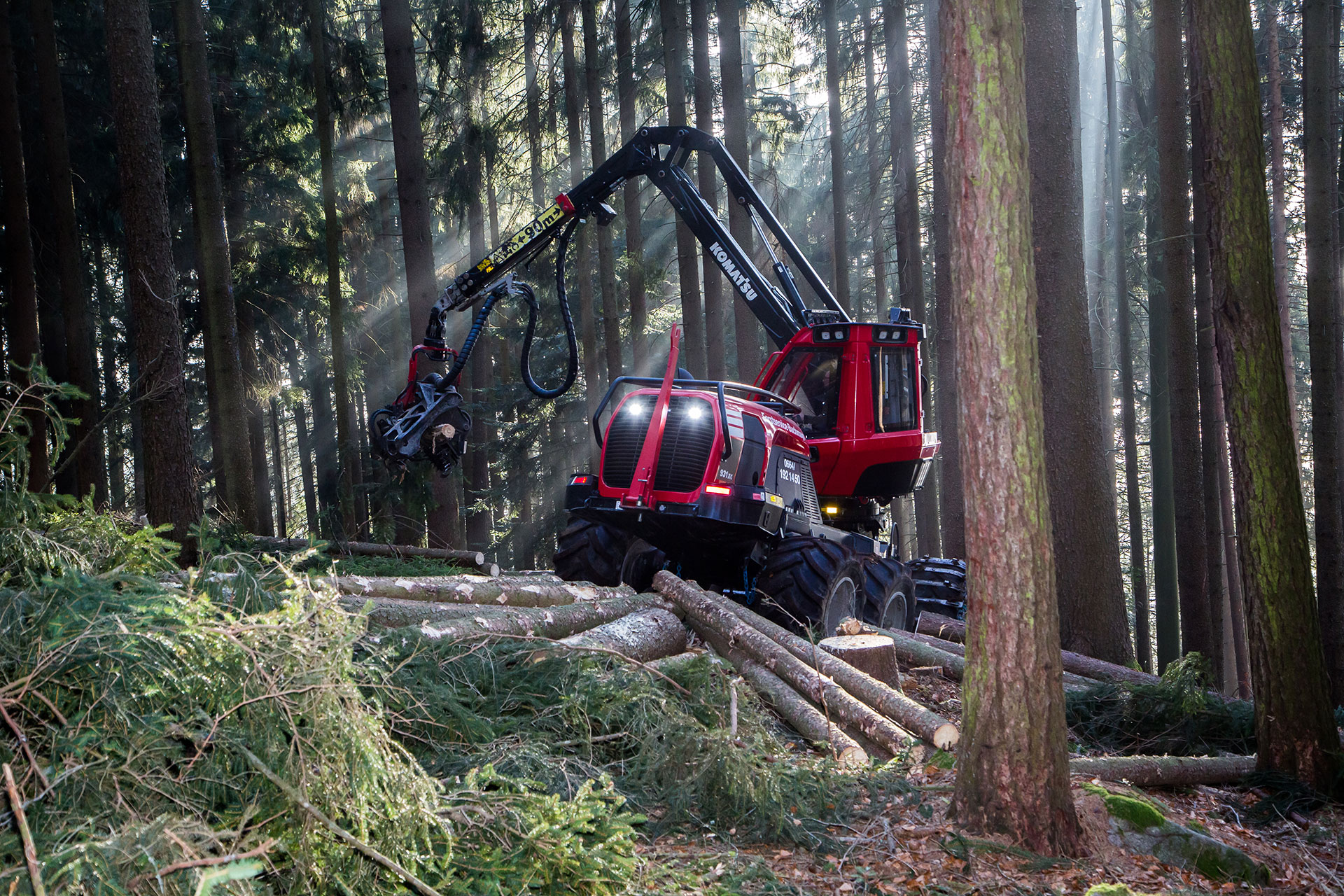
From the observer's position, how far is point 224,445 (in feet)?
39.5

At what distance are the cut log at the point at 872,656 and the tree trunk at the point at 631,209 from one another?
1256 centimetres

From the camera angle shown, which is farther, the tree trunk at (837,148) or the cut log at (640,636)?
the tree trunk at (837,148)

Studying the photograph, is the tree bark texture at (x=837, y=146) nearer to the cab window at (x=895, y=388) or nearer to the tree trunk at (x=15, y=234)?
the cab window at (x=895, y=388)

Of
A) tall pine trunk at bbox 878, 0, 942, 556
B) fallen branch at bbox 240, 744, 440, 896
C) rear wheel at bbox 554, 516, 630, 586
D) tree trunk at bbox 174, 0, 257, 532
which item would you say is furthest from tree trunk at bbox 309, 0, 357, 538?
fallen branch at bbox 240, 744, 440, 896

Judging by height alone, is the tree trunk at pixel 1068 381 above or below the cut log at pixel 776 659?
above

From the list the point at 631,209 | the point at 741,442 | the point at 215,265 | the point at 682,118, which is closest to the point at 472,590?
the point at 741,442

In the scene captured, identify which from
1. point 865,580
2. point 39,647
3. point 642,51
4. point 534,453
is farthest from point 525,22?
point 39,647

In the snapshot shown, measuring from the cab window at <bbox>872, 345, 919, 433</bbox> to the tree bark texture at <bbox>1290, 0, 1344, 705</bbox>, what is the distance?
4.51 metres

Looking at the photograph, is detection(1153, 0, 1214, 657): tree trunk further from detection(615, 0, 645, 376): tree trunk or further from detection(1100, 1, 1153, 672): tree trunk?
detection(615, 0, 645, 376): tree trunk

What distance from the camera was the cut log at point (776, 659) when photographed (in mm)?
5801

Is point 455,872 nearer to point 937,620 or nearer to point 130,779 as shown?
point 130,779

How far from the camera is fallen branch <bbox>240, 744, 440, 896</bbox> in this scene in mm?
2883

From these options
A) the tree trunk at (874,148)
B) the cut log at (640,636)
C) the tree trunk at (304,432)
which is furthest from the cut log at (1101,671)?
the tree trunk at (304,432)

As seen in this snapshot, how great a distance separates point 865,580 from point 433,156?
48.4 feet
